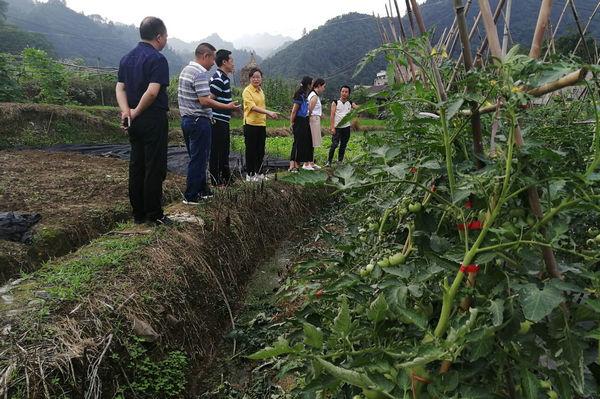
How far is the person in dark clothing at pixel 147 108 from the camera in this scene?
3.04 meters

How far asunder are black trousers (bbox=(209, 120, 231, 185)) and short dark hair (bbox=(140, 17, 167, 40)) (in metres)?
1.34

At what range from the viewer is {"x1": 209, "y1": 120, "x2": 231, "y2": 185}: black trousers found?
14.5 ft

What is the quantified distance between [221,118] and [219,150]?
0.32m

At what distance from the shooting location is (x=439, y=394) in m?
0.76

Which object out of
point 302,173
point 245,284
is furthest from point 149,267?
point 302,173

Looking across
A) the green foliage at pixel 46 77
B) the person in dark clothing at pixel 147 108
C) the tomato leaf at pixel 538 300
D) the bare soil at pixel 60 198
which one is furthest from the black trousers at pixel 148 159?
the green foliage at pixel 46 77

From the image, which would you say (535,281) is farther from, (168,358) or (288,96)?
(288,96)

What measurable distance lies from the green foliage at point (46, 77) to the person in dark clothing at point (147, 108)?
1058 cm

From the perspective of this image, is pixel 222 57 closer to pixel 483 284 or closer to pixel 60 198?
pixel 60 198

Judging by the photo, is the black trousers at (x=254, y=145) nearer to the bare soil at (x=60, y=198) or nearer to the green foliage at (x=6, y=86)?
the bare soil at (x=60, y=198)

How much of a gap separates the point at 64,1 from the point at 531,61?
8600 cm

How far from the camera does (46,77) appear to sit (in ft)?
40.1

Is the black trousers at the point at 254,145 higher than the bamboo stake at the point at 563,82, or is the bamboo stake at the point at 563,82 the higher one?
the bamboo stake at the point at 563,82

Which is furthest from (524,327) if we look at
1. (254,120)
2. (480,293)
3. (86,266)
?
(254,120)
